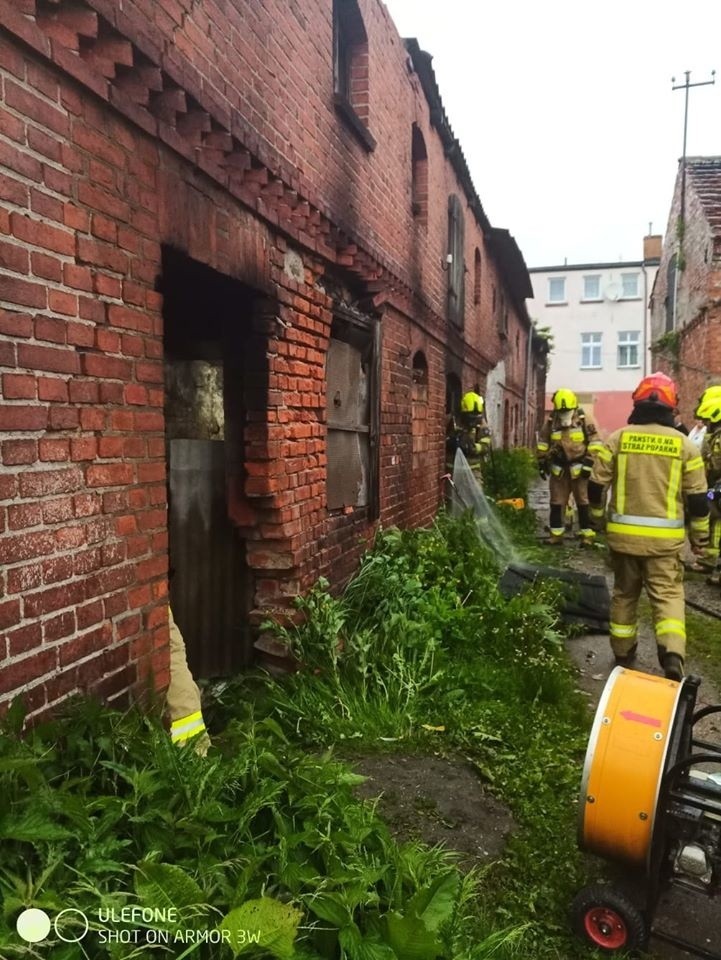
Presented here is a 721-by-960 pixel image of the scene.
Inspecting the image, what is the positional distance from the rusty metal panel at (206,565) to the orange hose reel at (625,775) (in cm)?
231

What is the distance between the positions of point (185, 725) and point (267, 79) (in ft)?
10.9

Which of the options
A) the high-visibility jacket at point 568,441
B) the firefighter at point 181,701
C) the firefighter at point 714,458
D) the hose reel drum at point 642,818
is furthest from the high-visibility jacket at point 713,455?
the firefighter at point 181,701

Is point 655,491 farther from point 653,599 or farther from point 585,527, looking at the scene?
point 585,527

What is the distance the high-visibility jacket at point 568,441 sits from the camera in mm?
9430

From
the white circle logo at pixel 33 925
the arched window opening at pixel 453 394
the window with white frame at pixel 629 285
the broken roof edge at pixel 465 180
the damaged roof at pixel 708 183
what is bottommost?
the white circle logo at pixel 33 925

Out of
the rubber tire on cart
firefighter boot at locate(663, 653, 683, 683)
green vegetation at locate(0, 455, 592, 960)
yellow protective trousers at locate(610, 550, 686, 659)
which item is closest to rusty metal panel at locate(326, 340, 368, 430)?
green vegetation at locate(0, 455, 592, 960)

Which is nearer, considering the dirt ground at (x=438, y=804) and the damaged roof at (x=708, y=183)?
the dirt ground at (x=438, y=804)

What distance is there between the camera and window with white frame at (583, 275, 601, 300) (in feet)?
133

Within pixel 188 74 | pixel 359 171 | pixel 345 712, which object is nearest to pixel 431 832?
pixel 345 712

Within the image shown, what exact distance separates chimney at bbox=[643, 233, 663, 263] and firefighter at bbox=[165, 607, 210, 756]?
131ft

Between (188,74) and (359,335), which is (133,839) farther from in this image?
(359,335)

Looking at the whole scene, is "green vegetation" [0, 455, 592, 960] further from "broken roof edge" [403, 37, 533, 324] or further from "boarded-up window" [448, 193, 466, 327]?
"boarded-up window" [448, 193, 466, 327]

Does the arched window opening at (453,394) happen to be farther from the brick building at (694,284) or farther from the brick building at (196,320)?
the brick building at (694,284)

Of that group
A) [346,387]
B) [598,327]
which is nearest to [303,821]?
[346,387]
